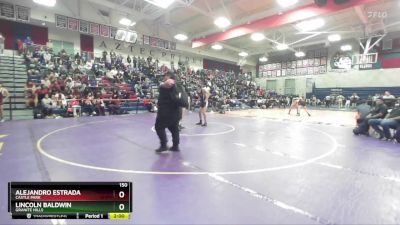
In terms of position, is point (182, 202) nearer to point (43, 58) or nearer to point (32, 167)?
point (32, 167)

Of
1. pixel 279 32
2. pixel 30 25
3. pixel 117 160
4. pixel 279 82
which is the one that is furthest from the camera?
pixel 279 82

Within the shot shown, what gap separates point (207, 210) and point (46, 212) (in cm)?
156

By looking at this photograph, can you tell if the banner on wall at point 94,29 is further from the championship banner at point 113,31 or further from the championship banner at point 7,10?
the championship banner at point 7,10

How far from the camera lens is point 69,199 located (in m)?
2.27

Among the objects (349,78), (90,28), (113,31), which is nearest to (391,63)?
(349,78)

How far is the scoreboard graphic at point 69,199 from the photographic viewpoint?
226 centimetres

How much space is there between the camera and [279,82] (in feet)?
114

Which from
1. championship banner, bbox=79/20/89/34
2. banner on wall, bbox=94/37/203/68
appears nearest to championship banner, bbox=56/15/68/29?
championship banner, bbox=79/20/89/34

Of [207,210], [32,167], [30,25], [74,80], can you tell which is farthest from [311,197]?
[30,25]

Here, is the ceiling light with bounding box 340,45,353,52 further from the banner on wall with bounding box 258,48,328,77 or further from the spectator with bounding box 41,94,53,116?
the spectator with bounding box 41,94,53,116

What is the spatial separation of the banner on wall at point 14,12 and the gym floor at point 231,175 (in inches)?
498

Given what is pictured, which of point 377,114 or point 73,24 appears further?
point 73,24

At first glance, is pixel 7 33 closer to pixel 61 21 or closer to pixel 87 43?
pixel 61 21

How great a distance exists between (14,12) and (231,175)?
18303mm
